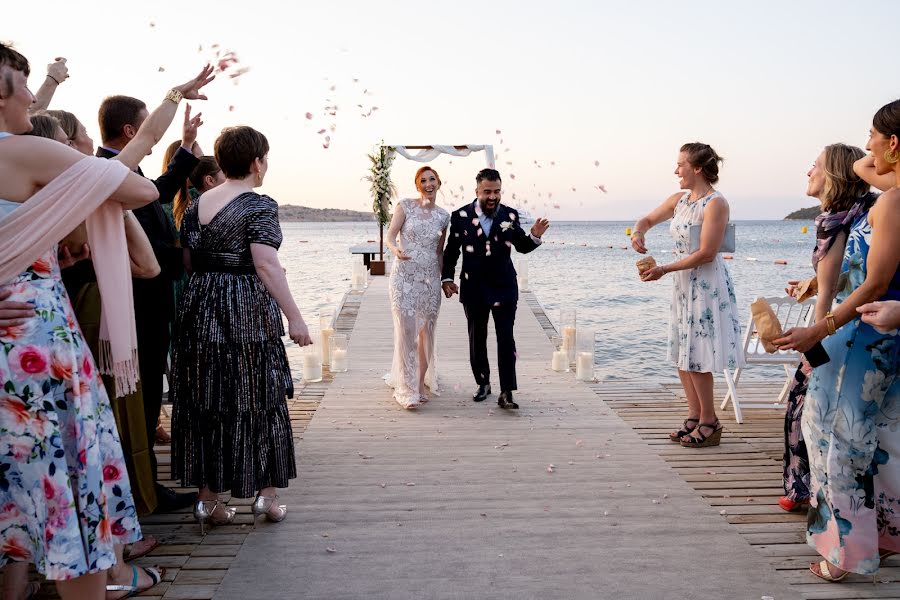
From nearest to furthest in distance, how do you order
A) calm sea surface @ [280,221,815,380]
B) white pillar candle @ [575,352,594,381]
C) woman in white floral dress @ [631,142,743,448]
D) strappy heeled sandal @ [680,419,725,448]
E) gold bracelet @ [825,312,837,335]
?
gold bracelet @ [825,312,837,335] < woman in white floral dress @ [631,142,743,448] < strappy heeled sandal @ [680,419,725,448] < white pillar candle @ [575,352,594,381] < calm sea surface @ [280,221,815,380]

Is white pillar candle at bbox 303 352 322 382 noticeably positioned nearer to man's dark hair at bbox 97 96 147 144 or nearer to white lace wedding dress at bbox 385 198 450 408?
white lace wedding dress at bbox 385 198 450 408

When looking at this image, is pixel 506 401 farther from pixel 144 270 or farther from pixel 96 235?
pixel 96 235

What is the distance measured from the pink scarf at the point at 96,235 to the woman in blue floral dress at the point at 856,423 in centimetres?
252

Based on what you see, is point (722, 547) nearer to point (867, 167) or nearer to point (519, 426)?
point (867, 167)

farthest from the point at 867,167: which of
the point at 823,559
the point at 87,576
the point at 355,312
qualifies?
the point at 355,312

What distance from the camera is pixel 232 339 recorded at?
11.6 feet

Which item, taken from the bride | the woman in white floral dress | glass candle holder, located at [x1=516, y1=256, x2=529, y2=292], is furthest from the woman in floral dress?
glass candle holder, located at [x1=516, y1=256, x2=529, y2=292]

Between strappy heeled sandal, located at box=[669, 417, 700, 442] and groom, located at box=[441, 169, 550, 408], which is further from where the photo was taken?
groom, located at box=[441, 169, 550, 408]

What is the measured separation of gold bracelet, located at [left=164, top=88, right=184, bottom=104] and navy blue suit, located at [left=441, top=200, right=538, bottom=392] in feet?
11.3

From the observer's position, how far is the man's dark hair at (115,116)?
142 inches

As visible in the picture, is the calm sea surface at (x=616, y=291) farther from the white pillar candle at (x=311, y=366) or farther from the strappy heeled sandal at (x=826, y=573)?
the strappy heeled sandal at (x=826, y=573)

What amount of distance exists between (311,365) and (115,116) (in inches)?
157

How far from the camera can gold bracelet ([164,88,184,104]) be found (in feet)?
9.89

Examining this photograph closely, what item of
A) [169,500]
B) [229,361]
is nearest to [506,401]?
[169,500]
